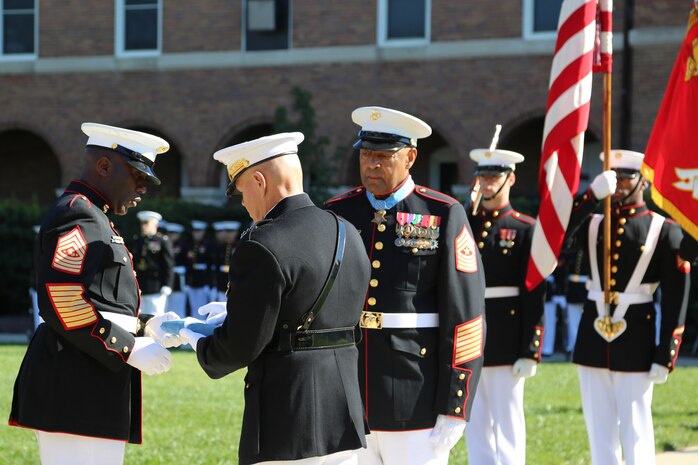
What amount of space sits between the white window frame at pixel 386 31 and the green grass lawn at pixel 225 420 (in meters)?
9.61

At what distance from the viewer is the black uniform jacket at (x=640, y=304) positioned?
7.04 metres

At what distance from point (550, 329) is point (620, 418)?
9.78m

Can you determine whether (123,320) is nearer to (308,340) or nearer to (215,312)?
(215,312)

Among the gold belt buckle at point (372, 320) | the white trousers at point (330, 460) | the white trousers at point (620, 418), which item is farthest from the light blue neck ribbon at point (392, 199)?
the white trousers at point (620, 418)

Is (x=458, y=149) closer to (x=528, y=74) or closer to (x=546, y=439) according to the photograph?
(x=528, y=74)

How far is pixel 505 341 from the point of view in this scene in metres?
7.21

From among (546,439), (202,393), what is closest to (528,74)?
(202,393)

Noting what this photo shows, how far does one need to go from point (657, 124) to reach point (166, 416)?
5119 mm

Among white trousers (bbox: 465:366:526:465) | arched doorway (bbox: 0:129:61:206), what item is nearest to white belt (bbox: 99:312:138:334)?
white trousers (bbox: 465:366:526:465)

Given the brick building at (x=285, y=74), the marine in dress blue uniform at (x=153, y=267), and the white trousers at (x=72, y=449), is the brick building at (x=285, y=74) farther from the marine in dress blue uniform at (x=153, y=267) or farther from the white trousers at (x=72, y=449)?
the white trousers at (x=72, y=449)

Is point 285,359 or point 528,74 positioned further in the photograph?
point 528,74

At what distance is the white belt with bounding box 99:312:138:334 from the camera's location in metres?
4.83

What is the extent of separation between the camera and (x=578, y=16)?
24.3 feet

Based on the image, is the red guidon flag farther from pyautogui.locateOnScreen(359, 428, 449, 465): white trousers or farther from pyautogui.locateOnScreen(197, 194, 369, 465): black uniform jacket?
pyautogui.locateOnScreen(197, 194, 369, 465): black uniform jacket
